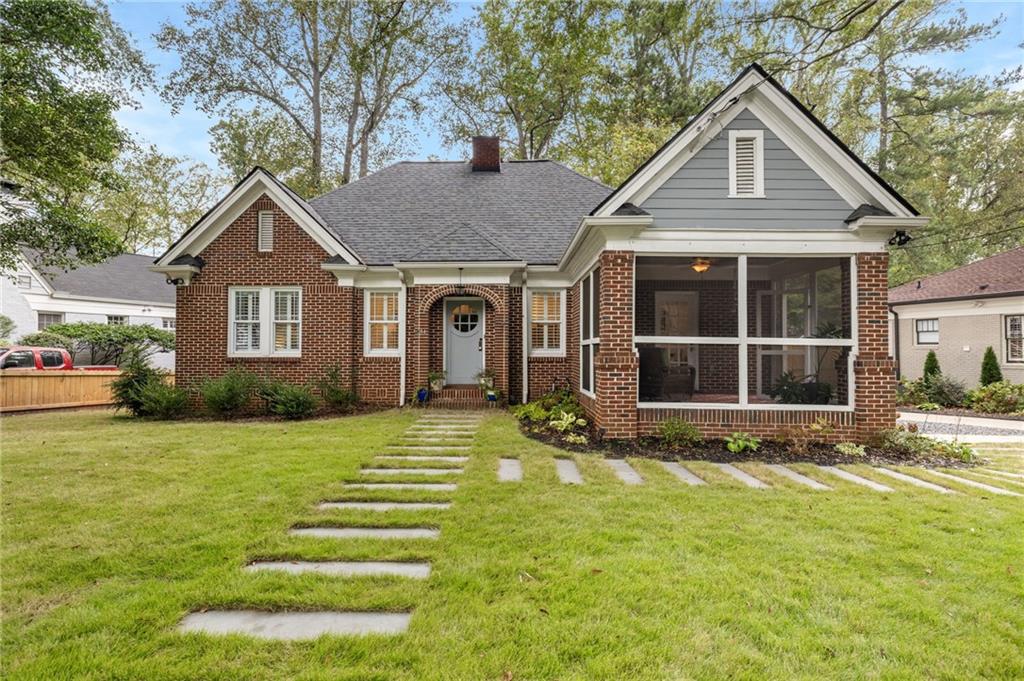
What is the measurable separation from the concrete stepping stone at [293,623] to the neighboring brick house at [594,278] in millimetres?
5131

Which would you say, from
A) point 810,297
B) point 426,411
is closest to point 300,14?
point 426,411

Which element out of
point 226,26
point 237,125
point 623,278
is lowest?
point 623,278

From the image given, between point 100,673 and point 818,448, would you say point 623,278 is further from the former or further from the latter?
point 100,673

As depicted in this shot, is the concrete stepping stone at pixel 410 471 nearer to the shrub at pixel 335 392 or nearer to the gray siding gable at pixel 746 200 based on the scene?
the gray siding gable at pixel 746 200

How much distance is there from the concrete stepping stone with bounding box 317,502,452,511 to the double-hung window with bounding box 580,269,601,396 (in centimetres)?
420

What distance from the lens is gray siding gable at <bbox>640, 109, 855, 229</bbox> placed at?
7234 mm

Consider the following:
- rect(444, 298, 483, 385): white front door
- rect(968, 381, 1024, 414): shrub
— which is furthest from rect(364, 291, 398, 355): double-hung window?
rect(968, 381, 1024, 414): shrub

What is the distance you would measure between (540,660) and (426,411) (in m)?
8.22

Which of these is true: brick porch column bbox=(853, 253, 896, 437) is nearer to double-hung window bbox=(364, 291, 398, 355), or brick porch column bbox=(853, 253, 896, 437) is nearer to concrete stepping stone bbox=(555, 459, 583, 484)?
concrete stepping stone bbox=(555, 459, 583, 484)

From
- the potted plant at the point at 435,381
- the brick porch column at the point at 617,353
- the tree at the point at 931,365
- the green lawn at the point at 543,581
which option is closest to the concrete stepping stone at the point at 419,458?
the green lawn at the point at 543,581

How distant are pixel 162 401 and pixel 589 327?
9075mm

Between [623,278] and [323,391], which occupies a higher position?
[623,278]

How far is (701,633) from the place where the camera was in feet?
7.88

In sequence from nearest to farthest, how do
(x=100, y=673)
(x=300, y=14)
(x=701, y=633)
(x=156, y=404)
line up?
1. (x=100, y=673)
2. (x=701, y=633)
3. (x=156, y=404)
4. (x=300, y=14)
